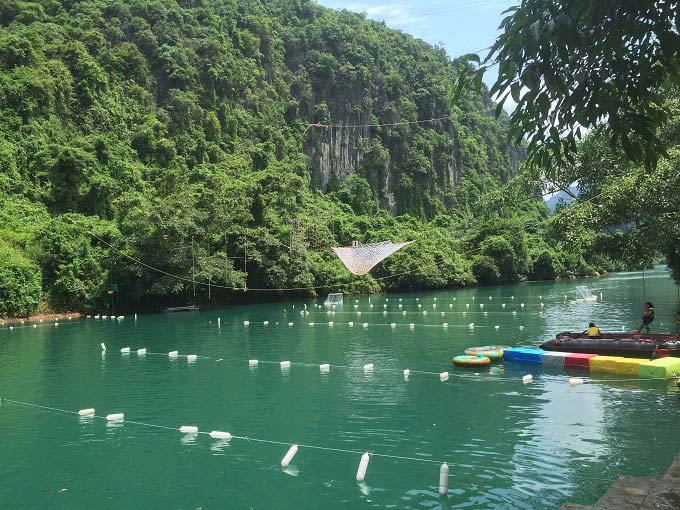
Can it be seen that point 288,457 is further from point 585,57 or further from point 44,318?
point 44,318

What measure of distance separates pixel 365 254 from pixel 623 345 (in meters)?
20.6

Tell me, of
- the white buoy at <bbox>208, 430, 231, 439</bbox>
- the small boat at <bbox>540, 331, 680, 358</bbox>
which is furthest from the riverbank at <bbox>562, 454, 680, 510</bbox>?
the small boat at <bbox>540, 331, 680, 358</bbox>

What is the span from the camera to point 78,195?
46.4 metres

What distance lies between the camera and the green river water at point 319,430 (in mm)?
8320

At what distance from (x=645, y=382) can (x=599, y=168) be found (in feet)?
30.2

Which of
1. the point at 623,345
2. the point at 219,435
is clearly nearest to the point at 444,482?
the point at 219,435

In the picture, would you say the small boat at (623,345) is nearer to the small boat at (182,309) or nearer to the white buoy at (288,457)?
the white buoy at (288,457)

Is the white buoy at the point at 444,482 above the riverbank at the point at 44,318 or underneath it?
underneath

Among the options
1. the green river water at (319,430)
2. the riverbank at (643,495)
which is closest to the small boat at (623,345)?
the green river water at (319,430)

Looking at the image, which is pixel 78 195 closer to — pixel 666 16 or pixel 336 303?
pixel 336 303

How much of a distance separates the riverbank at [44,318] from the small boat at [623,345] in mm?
31037

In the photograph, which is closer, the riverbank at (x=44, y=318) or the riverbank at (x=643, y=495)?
the riverbank at (x=643, y=495)

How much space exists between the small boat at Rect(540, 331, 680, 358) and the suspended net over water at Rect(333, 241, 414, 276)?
17579mm

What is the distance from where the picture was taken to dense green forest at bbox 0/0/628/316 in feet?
134
